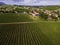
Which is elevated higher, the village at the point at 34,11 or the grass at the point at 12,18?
the village at the point at 34,11

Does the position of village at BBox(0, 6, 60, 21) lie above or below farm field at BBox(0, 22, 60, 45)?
above

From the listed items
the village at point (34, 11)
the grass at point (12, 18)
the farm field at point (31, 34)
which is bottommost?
the farm field at point (31, 34)

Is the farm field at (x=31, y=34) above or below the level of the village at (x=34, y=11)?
below

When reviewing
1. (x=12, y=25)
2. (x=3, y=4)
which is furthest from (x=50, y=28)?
(x=3, y=4)

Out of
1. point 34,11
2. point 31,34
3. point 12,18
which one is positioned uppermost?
point 34,11

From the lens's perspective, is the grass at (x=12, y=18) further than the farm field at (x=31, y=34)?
Yes

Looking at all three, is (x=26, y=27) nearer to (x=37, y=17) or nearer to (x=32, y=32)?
(x=32, y=32)

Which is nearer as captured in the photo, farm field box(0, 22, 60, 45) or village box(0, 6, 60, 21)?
farm field box(0, 22, 60, 45)

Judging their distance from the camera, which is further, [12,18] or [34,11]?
[34,11]
